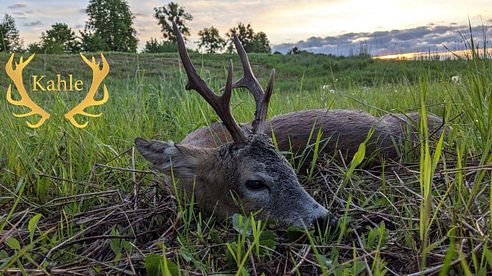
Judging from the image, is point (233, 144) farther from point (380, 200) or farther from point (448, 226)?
point (448, 226)

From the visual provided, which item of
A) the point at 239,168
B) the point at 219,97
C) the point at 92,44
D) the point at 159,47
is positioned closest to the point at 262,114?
the point at 219,97

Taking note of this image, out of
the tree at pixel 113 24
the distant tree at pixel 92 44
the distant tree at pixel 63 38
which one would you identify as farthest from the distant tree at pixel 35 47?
the tree at pixel 113 24

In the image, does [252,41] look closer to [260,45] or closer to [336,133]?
[260,45]

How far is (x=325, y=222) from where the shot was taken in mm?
2469

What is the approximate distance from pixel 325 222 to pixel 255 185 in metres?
0.58

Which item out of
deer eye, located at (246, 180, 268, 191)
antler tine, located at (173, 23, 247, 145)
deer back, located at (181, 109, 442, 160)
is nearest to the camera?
deer eye, located at (246, 180, 268, 191)

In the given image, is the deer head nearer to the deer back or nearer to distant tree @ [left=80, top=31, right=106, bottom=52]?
the deer back

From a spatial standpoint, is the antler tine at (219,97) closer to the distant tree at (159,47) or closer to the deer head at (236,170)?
the deer head at (236,170)

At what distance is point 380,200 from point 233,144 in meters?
0.91

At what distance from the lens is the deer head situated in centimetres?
282

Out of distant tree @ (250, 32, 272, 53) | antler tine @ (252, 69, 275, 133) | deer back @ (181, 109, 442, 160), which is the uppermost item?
distant tree @ (250, 32, 272, 53)

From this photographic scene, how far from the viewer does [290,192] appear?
282cm

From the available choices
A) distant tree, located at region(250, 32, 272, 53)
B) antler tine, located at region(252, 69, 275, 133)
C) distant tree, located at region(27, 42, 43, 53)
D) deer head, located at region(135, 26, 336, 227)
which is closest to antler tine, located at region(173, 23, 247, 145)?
deer head, located at region(135, 26, 336, 227)

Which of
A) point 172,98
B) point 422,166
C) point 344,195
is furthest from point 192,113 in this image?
point 422,166
